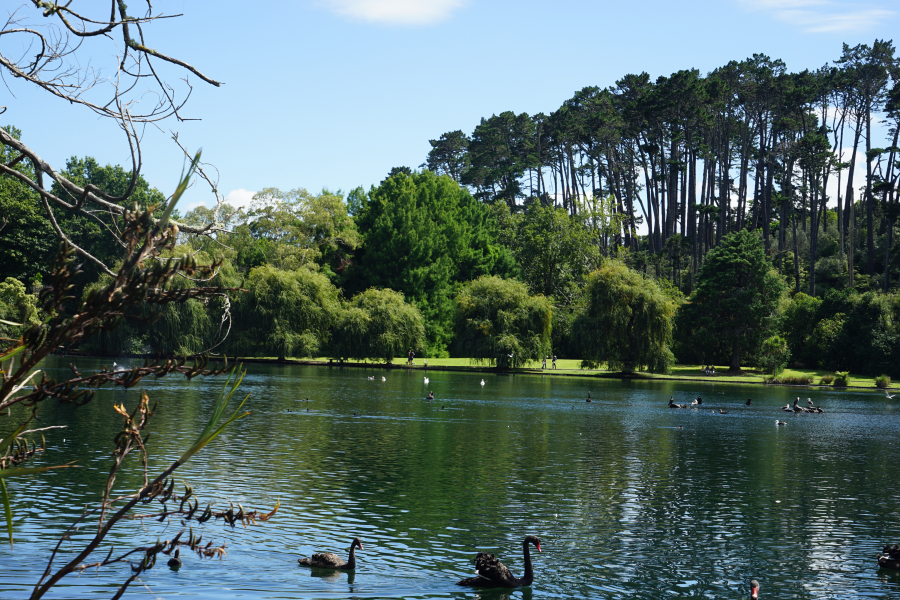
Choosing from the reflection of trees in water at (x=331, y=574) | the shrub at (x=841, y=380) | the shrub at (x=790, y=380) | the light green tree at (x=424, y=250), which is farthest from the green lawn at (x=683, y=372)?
the reflection of trees in water at (x=331, y=574)

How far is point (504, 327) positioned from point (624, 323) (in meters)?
9.89

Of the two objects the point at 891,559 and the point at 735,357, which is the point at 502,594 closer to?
the point at 891,559

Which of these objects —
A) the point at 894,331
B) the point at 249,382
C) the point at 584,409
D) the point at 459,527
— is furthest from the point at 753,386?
the point at 459,527

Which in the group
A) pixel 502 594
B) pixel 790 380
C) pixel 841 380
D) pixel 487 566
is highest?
pixel 841 380

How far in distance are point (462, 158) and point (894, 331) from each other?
243 ft

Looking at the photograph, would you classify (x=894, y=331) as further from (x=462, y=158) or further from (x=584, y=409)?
(x=462, y=158)

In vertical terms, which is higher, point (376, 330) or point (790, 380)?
point (376, 330)

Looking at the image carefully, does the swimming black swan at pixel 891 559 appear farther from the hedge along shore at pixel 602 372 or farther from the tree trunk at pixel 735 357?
the tree trunk at pixel 735 357

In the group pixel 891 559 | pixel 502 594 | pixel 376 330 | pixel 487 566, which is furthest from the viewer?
pixel 376 330

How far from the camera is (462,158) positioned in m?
129

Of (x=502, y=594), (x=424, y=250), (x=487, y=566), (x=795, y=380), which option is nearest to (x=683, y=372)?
(x=795, y=380)

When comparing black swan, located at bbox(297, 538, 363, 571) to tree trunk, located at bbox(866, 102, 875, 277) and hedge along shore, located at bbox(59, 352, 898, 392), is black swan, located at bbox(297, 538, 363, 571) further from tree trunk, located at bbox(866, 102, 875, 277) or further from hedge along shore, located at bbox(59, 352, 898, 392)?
tree trunk, located at bbox(866, 102, 875, 277)

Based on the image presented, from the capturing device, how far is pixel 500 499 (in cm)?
1898

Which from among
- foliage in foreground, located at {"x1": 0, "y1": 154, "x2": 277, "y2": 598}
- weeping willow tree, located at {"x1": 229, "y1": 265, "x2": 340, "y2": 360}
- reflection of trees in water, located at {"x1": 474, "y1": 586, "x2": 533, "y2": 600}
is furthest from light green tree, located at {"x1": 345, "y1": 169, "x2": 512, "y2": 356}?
foliage in foreground, located at {"x1": 0, "y1": 154, "x2": 277, "y2": 598}
